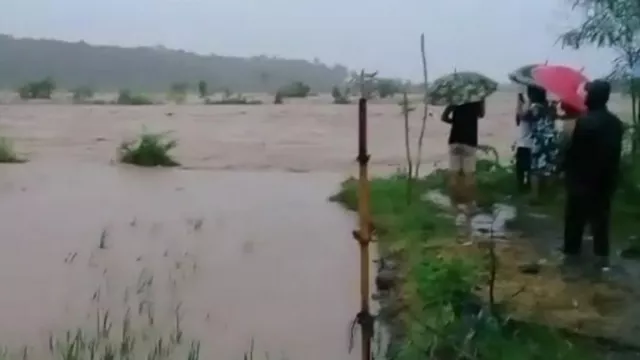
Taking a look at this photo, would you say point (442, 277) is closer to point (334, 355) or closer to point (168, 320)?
point (334, 355)

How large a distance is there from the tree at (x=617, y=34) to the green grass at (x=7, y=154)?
904 centimetres

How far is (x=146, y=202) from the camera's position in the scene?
11352 mm

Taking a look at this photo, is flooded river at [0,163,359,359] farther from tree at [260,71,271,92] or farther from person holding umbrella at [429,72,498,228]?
tree at [260,71,271,92]

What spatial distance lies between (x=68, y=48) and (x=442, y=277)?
775cm

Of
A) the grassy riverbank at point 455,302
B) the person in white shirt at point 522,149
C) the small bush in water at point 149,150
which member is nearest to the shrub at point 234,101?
the small bush in water at point 149,150

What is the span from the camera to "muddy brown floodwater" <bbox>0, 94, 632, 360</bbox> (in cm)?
606

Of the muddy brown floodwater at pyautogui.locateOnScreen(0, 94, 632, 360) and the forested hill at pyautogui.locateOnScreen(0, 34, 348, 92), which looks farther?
the forested hill at pyautogui.locateOnScreen(0, 34, 348, 92)

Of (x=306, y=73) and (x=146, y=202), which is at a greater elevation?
(x=306, y=73)

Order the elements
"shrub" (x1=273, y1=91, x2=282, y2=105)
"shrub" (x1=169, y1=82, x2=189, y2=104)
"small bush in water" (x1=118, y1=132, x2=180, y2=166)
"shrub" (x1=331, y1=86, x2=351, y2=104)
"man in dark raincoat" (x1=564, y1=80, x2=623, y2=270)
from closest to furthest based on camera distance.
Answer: "man in dark raincoat" (x1=564, y1=80, x2=623, y2=270), "shrub" (x1=331, y1=86, x2=351, y2=104), "shrub" (x1=273, y1=91, x2=282, y2=105), "shrub" (x1=169, y1=82, x2=189, y2=104), "small bush in water" (x1=118, y1=132, x2=180, y2=166)

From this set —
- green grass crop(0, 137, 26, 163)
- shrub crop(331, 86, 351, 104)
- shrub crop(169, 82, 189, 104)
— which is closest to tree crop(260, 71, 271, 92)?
shrub crop(169, 82, 189, 104)

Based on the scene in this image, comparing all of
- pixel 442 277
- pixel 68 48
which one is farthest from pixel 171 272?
pixel 68 48

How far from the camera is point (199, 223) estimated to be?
984 cm

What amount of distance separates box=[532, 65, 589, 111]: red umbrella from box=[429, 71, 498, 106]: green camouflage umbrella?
58 cm

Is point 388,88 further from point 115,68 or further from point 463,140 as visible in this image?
point 115,68
